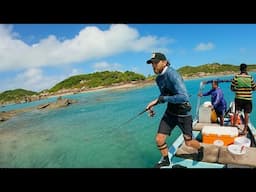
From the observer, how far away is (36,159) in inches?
311

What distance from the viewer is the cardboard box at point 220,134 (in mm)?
3931

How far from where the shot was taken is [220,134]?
4.01 metres

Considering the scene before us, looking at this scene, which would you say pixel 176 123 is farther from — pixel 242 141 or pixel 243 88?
pixel 243 88

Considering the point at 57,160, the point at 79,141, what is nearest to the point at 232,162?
the point at 57,160

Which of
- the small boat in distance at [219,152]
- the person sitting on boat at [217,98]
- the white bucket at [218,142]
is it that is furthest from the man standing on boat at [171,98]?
the person sitting on boat at [217,98]

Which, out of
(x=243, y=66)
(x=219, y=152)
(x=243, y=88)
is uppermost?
(x=243, y=66)

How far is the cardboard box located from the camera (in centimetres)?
393

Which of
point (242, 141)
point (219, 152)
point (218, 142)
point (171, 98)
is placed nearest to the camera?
point (171, 98)

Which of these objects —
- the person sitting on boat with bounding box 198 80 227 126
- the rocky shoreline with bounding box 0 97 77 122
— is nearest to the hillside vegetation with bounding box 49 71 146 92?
the rocky shoreline with bounding box 0 97 77 122

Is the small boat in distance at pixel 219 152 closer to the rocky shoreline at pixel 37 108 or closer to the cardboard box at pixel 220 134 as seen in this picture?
the cardboard box at pixel 220 134

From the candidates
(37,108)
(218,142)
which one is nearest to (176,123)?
(218,142)

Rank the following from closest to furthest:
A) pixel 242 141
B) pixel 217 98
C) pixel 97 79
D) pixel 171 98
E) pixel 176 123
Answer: pixel 171 98, pixel 176 123, pixel 242 141, pixel 217 98, pixel 97 79
